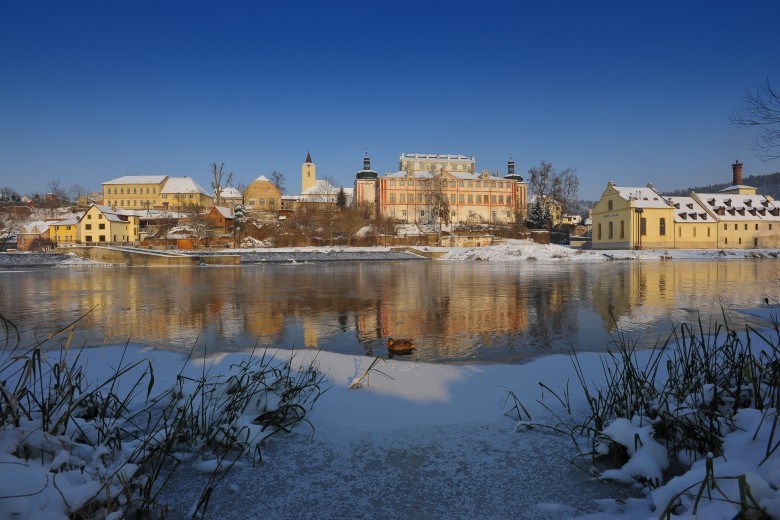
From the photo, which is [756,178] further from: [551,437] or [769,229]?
[551,437]

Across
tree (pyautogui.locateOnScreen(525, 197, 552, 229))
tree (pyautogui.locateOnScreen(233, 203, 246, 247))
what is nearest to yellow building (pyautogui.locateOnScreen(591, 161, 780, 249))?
tree (pyautogui.locateOnScreen(525, 197, 552, 229))

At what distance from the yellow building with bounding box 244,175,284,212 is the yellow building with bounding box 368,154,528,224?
75.4 feet

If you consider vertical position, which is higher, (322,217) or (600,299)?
(322,217)

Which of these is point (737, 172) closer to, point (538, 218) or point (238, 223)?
point (538, 218)

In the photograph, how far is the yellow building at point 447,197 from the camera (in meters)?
81.4

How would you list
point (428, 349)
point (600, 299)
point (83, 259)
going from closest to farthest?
point (428, 349) < point (600, 299) < point (83, 259)

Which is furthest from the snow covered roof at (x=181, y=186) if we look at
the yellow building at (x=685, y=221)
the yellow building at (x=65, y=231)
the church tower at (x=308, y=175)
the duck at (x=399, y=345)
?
the duck at (x=399, y=345)

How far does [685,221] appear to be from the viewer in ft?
203

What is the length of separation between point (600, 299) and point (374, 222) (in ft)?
198

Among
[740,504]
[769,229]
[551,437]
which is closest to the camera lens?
[740,504]

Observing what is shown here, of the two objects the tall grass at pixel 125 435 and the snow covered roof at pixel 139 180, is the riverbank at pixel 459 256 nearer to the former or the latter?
the tall grass at pixel 125 435

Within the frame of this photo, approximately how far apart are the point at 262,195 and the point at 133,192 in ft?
103

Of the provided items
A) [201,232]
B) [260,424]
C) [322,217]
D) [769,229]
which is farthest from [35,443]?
[769,229]

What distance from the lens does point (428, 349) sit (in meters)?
7.85
